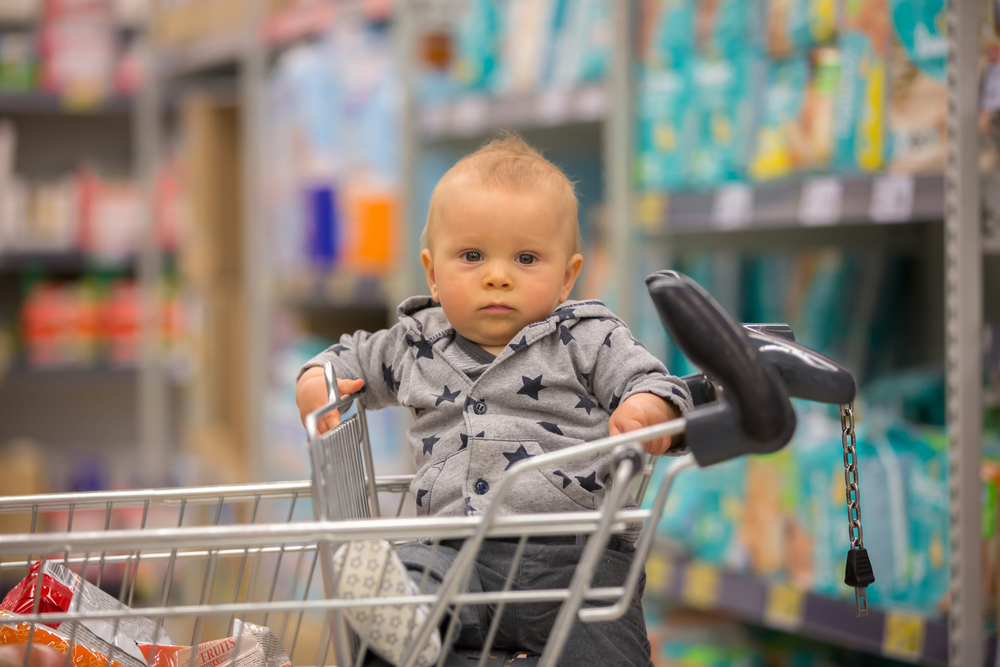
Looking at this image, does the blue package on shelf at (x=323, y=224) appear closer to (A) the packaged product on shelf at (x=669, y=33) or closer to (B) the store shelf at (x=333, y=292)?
(B) the store shelf at (x=333, y=292)

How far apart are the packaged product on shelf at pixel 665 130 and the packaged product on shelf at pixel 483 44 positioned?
49 centimetres

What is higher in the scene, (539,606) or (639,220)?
(639,220)

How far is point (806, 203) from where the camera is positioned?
1.67m

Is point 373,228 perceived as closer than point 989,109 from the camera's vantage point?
No

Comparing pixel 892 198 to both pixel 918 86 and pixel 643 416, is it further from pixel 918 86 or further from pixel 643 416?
pixel 643 416

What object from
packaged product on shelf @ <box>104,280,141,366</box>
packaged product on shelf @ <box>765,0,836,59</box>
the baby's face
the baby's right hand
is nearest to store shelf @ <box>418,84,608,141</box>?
packaged product on shelf @ <box>765,0,836,59</box>

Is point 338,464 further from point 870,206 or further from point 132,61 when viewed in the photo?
point 132,61

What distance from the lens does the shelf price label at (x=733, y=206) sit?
1.77 m

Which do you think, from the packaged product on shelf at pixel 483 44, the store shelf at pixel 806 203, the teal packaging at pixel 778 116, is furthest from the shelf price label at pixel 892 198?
the packaged product on shelf at pixel 483 44

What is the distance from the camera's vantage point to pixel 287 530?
736 millimetres

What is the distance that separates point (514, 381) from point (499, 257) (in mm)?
135

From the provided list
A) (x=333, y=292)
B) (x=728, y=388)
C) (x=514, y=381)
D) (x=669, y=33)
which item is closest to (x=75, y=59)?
(x=333, y=292)

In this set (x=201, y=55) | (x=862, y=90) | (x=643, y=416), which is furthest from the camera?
(x=201, y=55)

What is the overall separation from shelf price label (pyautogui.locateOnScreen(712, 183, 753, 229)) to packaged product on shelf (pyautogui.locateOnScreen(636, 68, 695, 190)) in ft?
0.37
